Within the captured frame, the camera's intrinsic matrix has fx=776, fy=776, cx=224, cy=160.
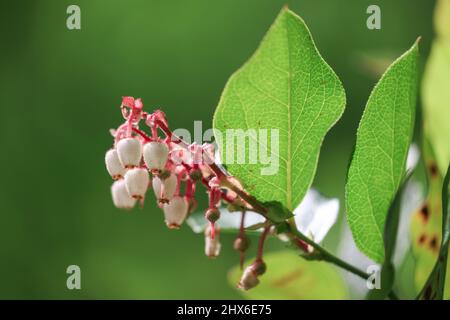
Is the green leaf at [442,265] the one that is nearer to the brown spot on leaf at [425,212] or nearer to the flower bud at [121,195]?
the brown spot on leaf at [425,212]

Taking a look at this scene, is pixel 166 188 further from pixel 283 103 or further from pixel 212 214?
pixel 283 103

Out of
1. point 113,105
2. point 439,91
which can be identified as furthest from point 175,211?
point 113,105

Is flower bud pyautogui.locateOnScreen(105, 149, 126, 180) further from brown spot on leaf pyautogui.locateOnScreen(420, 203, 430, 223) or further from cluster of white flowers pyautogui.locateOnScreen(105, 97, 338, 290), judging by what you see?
brown spot on leaf pyautogui.locateOnScreen(420, 203, 430, 223)

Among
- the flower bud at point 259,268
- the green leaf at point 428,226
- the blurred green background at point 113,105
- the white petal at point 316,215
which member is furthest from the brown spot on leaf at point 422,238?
the blurred green background at point 113,105

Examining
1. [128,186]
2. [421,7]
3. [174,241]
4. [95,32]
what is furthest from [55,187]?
[128,186]

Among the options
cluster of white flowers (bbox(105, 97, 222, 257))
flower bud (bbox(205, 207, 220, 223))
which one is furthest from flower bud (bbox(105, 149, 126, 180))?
flower bud (bbox(205, 207, 220, 223))
